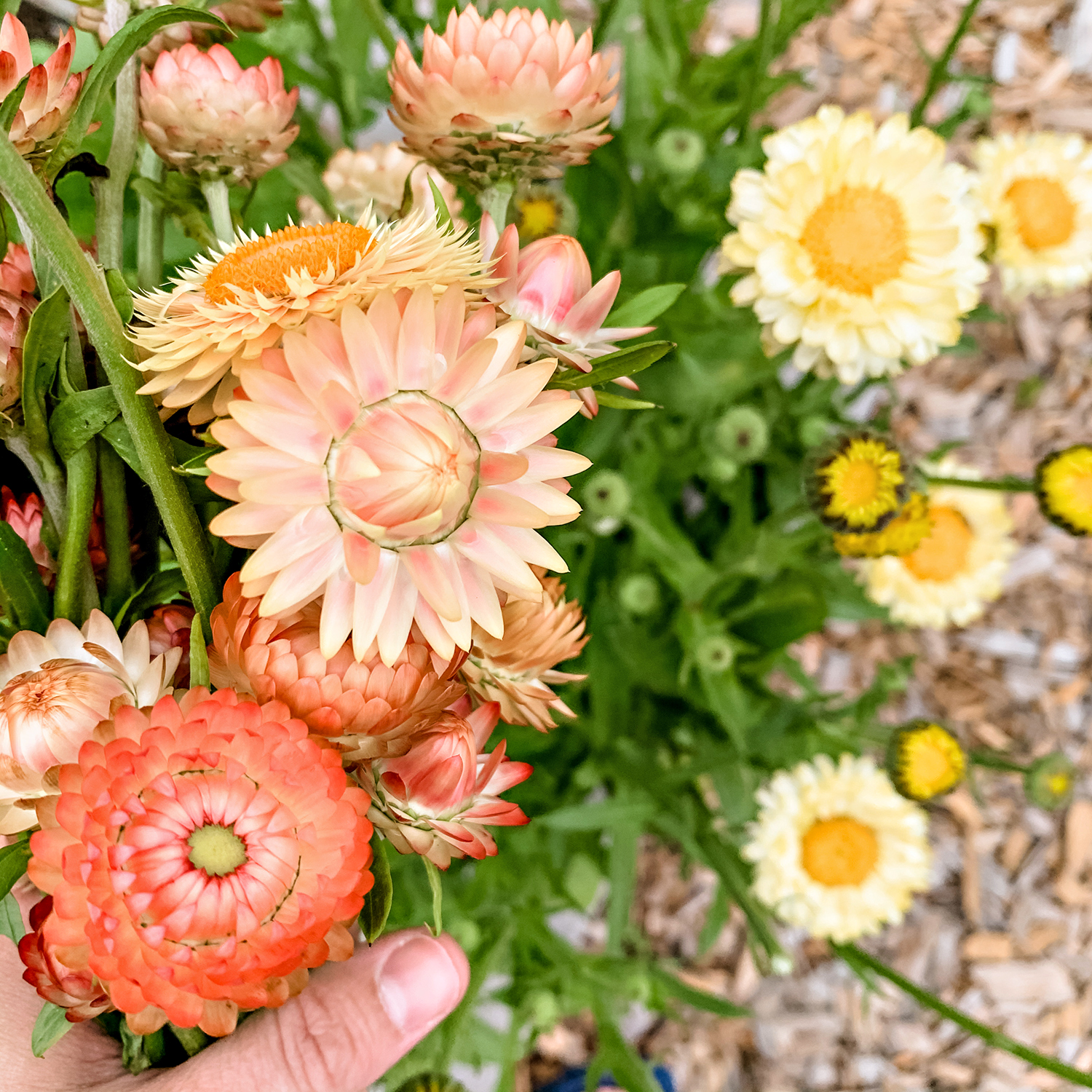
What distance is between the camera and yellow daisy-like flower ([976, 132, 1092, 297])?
97 centimetres

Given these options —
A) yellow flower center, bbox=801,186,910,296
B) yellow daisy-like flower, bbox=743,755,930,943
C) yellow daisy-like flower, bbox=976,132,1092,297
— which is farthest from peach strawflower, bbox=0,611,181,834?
yellow daisy-like flower, bbox=976,132,1092,297

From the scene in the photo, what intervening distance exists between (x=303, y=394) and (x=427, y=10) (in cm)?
122

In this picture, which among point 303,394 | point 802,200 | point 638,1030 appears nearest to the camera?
point 303,394

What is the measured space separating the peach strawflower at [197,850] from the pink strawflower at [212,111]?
0.95 ft

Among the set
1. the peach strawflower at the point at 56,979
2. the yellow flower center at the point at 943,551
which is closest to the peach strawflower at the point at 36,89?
the peach strawflower at the point at 56,979

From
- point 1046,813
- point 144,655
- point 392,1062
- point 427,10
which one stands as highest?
point 427,10

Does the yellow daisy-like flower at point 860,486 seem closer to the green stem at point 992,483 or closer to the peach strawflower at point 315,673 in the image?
the green stem at point 992,483

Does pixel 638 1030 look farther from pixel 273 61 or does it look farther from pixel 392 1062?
pixel 273 61

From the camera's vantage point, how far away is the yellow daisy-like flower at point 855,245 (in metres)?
0.69

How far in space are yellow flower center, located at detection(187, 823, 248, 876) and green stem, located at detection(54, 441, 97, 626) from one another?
0.14 m

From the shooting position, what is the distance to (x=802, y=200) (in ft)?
2.31

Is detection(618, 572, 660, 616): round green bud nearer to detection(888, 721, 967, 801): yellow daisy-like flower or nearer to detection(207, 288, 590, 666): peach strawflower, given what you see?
detection(888, 721, 967, 801): yellow daisy-like flower

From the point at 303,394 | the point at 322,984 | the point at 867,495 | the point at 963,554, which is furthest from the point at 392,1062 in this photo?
the point at 963,554

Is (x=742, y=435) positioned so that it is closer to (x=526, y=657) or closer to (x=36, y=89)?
(x=526, y=657)
